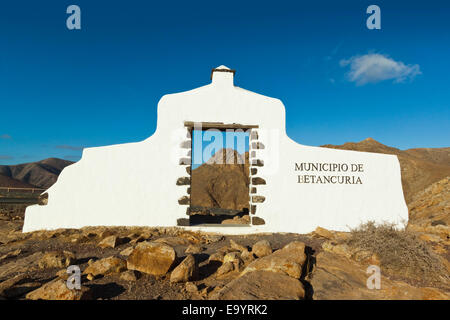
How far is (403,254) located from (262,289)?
331 cm

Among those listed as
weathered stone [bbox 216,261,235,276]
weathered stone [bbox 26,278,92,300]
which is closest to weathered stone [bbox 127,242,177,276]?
weathered stone [bbox 216,261,235,276]

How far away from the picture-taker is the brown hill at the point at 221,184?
30.5 metres

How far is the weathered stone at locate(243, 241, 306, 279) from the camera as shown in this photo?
160 inches

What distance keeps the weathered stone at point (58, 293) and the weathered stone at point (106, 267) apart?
3.44 ft

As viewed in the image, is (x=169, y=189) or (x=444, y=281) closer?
(x=444, y=281)

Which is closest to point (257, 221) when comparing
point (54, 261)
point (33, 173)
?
point (54, 261)

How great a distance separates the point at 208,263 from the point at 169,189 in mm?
3639

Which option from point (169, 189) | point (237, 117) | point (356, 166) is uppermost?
point (237, 117)

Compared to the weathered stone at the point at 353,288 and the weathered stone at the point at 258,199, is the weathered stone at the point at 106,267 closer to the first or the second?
the weathered stone at the point at 353,288

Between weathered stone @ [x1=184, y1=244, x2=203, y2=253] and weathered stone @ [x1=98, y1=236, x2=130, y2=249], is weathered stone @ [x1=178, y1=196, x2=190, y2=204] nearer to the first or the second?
weathered stone @ [x1=98, y1=236, x2=130, y2=249]

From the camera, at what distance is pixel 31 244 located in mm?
6676

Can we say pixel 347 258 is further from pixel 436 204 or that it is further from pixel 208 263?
pixel 436 204
